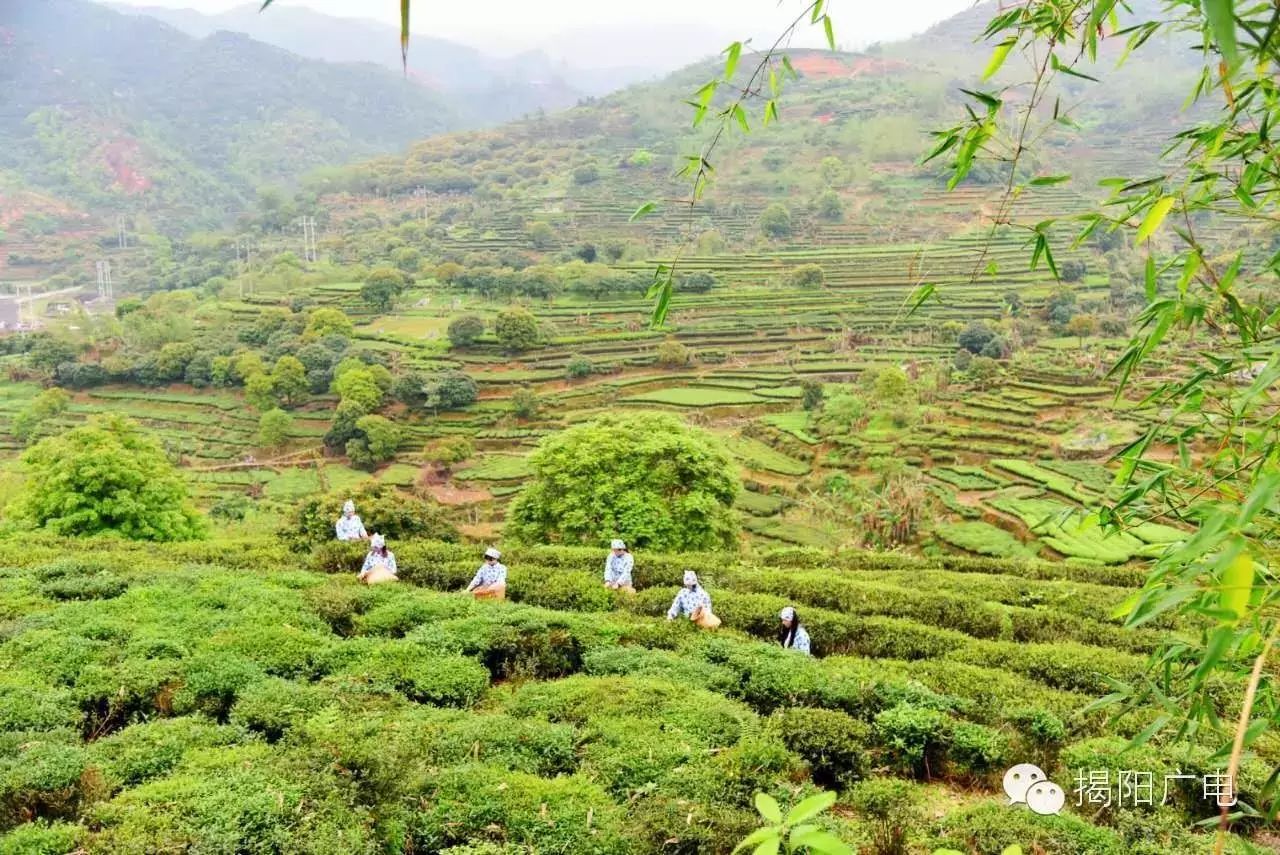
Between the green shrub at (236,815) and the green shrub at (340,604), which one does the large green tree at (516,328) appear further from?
the green shrub at (236,815)

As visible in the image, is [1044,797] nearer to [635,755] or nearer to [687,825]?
[687,825]

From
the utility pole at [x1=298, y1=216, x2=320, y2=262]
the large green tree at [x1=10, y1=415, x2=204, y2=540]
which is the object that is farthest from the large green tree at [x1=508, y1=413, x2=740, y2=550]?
the utility pole at [x1=298, y1=216, x2=320, y2=262]

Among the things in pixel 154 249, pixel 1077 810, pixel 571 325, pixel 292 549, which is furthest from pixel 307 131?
pixel 1077 810

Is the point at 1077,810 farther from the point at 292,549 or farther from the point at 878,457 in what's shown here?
the point at 878,457

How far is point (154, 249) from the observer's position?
87938mm

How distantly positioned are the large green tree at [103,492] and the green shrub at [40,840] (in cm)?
1265

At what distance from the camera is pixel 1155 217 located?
4.31ft

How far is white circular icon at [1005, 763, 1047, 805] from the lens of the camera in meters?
3.36

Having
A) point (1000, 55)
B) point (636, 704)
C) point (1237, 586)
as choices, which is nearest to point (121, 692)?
point (636, 704)

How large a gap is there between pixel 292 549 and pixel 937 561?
886 cm

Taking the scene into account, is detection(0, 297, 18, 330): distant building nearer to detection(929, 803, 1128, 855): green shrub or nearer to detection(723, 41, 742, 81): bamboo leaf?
detection(929, 803, 1128, 855): green shrub

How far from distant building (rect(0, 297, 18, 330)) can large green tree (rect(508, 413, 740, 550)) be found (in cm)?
6334

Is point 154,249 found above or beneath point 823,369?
above

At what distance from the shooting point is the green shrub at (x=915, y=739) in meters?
5.09
